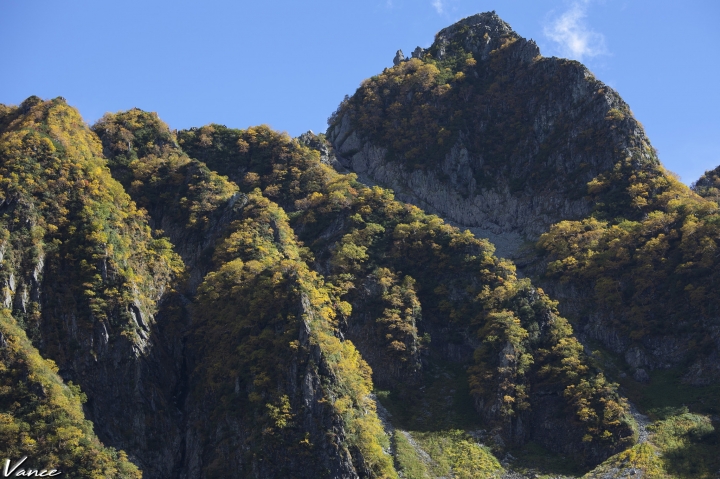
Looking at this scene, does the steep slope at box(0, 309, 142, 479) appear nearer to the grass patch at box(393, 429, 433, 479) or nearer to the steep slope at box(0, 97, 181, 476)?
the steep slope at box(0, 97, 181, 476)

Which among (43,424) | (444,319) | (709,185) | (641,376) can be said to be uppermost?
(709,185)

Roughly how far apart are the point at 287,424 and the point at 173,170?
185 feet

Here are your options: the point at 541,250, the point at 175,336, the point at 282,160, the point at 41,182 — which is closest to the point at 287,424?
the point at 175,336

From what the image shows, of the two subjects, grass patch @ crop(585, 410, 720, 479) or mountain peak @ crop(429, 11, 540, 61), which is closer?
grass patch @ crop(585, 410, 720, 479)

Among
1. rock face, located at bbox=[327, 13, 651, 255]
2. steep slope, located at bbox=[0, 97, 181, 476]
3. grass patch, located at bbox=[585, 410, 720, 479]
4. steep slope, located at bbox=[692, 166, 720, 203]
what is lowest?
grass patch, located at bbox=[585, 410, 720, 479]

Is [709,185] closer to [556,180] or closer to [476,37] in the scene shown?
[556,180]

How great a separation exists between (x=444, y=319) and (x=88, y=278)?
45132 mm

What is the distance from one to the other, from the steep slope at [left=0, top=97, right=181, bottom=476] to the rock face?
2194 inches

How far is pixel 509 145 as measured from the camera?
16150cm

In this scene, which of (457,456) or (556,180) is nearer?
(457,456)

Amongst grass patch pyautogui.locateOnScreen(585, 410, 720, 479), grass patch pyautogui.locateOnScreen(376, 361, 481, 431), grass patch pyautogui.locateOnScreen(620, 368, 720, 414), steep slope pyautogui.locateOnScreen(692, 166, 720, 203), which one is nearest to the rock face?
steep slope pyautogui.locateOnScreen(692, 166, 720, 203)

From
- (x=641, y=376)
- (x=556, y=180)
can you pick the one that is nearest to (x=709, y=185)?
(x=556, y=180)

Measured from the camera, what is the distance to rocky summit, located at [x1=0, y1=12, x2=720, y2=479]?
92.4 m

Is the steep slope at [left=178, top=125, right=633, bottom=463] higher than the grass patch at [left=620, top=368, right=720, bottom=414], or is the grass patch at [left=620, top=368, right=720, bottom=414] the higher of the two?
the steep slope at [left=178, top=125, right=633, bottom=463]
